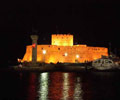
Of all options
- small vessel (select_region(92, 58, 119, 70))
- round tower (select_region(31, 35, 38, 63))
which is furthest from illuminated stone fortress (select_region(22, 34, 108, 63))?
small vessel (select_region(92, 58, 119, 70))

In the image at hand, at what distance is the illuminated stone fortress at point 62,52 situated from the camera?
149 ft

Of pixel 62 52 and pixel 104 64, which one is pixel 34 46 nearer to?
pixel 104 64

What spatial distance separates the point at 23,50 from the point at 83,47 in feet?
82.1

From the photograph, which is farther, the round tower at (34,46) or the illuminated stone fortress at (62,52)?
the illuminated stone fortress at (62,52)

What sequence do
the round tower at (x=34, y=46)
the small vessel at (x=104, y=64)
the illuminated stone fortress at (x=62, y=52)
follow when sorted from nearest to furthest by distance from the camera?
the small vessel at (x=104, y=64)
the round tower at (x=34, y=46)
the illuminated stone fortress at (x=62, y=52)

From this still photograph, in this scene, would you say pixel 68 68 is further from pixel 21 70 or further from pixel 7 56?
pixel 7 56

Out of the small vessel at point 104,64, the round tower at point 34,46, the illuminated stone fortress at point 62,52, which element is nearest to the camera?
the small vessel at point 104,64

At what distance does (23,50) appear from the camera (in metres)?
67.2

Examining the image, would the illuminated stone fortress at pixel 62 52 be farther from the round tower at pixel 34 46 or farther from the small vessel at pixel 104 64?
the small vessel at pixel 104 64

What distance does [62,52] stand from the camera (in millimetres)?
45750

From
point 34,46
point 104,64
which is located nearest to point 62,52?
point 34,46

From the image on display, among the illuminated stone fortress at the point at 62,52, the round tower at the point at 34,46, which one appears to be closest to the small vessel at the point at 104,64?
the round tower at the point at 34,46

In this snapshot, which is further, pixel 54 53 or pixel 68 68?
pixel 54 53

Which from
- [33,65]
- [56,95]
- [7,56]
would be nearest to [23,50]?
[7,56]
